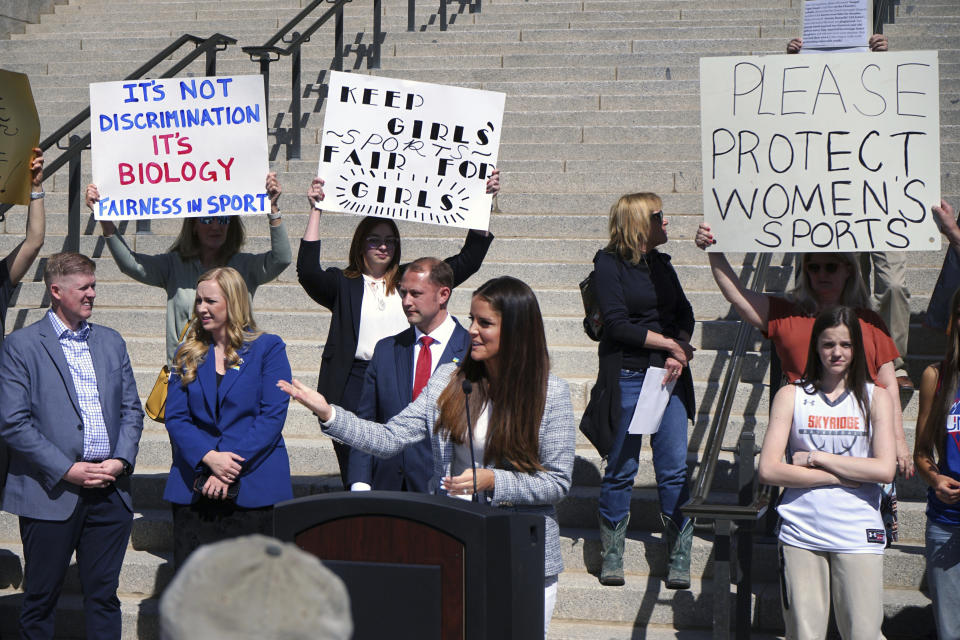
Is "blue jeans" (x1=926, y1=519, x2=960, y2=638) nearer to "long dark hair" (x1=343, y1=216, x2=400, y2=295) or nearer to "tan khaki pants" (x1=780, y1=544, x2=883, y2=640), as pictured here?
"tan khaki pants" (x1=780, y1=544, x2=883, y2=640)

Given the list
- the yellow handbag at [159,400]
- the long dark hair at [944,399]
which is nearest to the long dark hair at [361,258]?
the yellow handbag at [159,400]

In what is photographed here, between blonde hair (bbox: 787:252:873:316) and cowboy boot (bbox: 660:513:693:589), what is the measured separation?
1.14 meters

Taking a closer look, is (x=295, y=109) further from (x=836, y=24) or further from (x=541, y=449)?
(x=541, y=449)

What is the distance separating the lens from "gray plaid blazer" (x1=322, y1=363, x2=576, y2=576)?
3.35 m

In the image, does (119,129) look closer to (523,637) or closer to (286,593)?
(523,637)

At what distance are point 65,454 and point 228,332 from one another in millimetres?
878

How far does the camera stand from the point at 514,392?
133 inches

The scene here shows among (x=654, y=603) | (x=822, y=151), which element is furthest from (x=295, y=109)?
(x=654, y=603)

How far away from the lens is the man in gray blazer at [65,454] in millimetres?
4676

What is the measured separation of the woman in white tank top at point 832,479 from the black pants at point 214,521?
2.05 m

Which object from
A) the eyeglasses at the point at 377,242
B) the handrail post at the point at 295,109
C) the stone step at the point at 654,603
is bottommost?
the stone step at the point at 654,603

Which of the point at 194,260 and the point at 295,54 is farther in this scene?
the point at 295,54

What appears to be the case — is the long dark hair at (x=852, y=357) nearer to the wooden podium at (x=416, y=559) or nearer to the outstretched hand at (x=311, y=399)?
the outstretched hand at (x=311, y=399)

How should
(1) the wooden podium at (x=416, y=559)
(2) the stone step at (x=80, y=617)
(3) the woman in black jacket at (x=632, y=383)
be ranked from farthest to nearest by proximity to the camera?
(2) the stone step at (x=80, y=617), (3) the woman in black jacket at (x=632, y=383), (1) the wooden podium at (x=416, y=559)
